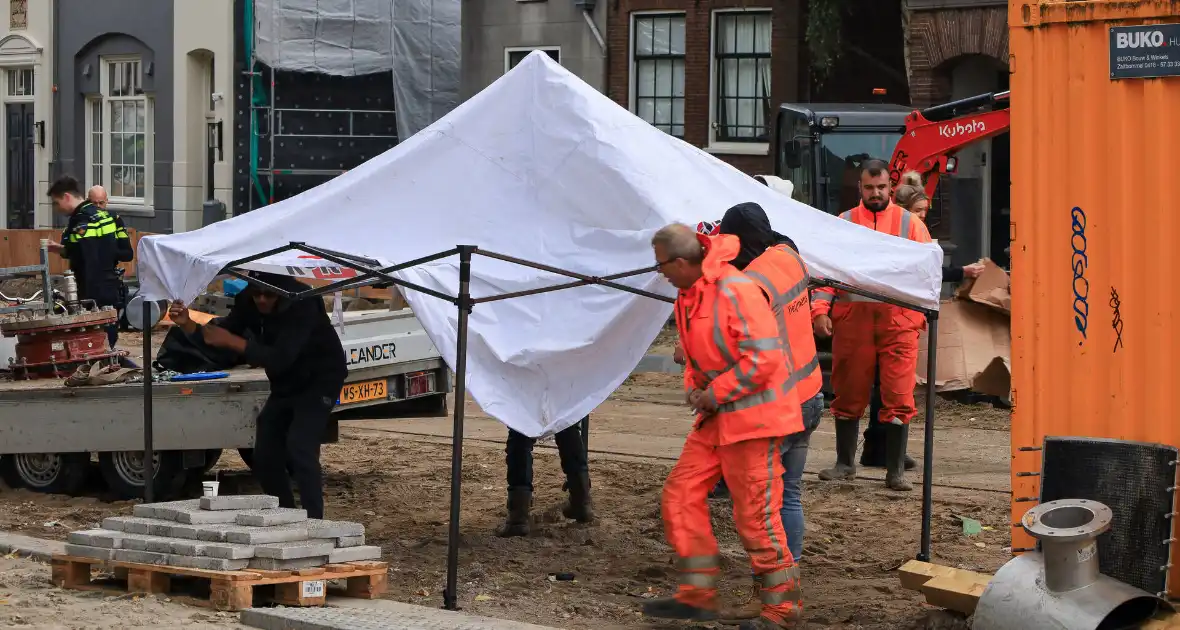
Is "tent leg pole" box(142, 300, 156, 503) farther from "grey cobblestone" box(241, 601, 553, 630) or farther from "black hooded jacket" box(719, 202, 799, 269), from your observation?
"black hooded jacket" box(719, 202, 799, 269)

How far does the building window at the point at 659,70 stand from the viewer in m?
27.1

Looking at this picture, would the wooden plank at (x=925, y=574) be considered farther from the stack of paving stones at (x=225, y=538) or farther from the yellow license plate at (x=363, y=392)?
the yellow license plate at (x=363, y=392)

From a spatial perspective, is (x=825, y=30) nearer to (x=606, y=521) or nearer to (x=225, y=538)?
(x=606, y=521)

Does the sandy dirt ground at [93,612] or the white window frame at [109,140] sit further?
the white window frame at [109,140]

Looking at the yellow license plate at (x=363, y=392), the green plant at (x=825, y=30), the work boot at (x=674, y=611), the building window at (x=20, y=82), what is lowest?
the work boot at (x=674, y=611)

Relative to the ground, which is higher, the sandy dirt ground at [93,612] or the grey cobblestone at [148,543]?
the grey cobblestone at [148,543]

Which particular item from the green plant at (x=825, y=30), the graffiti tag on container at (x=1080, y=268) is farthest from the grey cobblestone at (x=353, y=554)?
the green plant at (x=825, y=30)

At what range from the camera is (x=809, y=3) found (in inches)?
968

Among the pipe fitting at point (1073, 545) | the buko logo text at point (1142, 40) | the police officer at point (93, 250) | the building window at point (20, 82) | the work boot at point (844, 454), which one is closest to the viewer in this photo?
the pipe fitting at point (1073, 545)

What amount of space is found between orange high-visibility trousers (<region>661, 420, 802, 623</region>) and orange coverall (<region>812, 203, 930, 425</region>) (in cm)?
334

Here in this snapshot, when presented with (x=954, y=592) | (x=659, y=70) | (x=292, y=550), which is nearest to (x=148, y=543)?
(x=292, y=550)

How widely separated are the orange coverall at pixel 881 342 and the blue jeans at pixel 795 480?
2.70 meters

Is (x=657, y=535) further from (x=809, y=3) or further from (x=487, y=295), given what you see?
(x=809, y=3)

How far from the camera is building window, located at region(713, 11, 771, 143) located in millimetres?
25875
